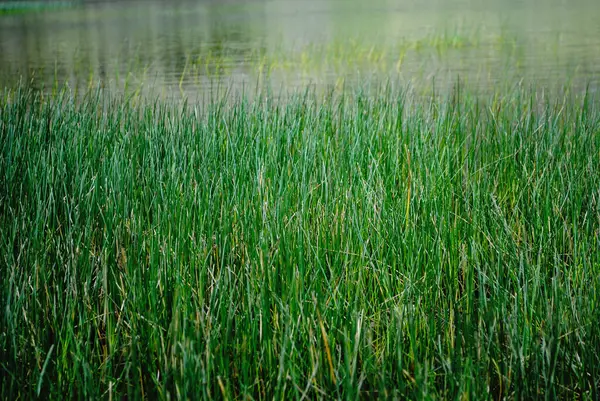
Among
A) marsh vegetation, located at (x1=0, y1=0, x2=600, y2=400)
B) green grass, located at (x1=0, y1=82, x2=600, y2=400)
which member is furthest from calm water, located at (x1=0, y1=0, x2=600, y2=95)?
green grass, located at (x1=0, y1=82, x2=600, y2=400)

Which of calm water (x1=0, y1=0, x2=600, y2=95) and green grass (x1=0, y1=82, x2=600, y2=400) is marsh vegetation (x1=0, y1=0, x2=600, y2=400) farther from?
calm water (x1=0, y1=0, x2=600, y2=95)

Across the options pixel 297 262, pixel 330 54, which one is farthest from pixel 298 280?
pixel 330 54

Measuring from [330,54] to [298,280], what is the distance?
7685 mm

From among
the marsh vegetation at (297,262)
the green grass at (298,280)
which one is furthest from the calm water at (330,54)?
the green grass at (298,280)

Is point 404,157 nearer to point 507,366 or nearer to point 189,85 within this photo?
point 507,366

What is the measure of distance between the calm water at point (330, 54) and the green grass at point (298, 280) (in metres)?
1.02

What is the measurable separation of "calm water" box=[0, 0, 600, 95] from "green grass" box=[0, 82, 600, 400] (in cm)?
102

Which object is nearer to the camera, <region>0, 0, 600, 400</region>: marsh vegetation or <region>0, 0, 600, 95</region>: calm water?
<region>0, 0, 600, 400</region>: marsh vegetation

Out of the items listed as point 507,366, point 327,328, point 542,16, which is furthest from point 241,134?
point 542,16

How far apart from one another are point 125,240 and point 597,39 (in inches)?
404

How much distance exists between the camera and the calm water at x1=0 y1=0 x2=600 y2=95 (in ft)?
23.6

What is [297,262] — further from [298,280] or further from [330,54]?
[330,54]

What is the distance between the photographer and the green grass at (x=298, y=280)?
168 centimetres

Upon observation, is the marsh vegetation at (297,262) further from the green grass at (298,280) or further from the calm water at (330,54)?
the calm water at (330,54)
